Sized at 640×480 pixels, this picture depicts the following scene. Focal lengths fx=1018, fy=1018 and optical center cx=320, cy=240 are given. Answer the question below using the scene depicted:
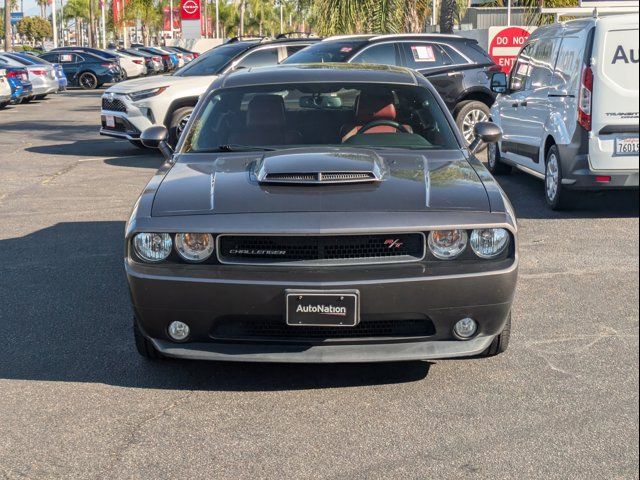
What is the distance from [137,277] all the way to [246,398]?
76cm

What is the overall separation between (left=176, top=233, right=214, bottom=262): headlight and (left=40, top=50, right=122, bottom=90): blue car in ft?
134

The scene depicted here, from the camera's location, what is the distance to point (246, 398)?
15.6ft

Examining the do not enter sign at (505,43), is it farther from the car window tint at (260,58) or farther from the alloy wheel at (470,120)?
the alloy wheel at (470,120)

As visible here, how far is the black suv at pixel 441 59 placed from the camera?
15.5 meters

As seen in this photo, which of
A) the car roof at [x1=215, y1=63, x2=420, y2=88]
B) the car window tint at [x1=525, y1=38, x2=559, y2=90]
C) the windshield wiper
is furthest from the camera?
the car window tint at [x1=525, y1=38, x2=559, y2=90]

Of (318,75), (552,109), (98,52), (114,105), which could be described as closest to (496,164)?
(552,109)

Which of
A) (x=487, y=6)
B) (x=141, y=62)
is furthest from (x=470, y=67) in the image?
(x=141, y=62)

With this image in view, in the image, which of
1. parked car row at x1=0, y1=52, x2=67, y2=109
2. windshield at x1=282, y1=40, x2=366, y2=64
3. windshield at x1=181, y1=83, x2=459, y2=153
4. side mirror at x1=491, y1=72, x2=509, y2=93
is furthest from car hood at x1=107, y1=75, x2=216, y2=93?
Result: parked car row at x1=0, y1=52, x2=67, y2=109

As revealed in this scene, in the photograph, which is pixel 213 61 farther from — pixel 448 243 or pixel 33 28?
pixel 33 28

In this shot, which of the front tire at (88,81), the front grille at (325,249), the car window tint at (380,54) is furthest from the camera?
the front tire at (88,81)

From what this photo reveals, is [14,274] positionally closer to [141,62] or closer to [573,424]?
[573,424]

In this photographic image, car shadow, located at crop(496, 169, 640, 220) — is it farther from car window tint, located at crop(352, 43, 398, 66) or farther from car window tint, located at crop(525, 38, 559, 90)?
car window tint, located at crop(352, 43, 398, 66)

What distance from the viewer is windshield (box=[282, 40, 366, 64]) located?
15.5 meters

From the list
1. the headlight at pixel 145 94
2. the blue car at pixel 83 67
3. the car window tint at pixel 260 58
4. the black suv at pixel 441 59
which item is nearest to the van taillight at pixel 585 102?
the black suv at pixel 441 59
